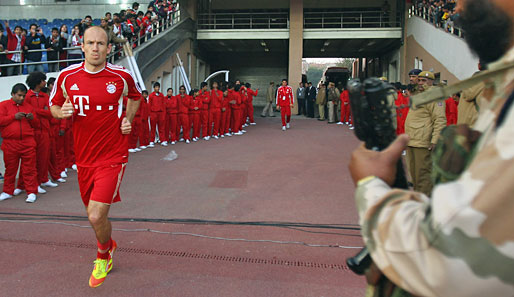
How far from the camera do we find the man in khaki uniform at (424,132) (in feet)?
19.2

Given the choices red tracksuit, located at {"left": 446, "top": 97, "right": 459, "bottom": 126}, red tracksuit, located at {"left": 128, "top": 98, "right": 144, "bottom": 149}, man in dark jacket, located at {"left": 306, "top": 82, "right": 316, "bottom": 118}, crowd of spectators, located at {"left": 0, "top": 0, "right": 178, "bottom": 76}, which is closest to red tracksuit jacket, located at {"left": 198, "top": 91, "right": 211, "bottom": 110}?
red tracksuit, located at {"left": 128, "top": 98, "right": 144, "bottom": 149}

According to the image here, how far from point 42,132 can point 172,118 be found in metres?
6.30

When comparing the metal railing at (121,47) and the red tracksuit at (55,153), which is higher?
the metal railing at (121,47)

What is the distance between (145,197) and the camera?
22.2 feet

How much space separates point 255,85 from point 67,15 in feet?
45.2

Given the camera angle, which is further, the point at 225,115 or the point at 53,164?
the point at 225,115

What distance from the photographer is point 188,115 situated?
558 inches

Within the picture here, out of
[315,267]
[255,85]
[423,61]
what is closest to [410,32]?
[423,61]

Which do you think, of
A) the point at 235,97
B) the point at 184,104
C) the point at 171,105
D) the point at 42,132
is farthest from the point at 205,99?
the point at 42,132

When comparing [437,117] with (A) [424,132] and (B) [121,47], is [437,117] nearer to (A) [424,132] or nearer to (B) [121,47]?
(A) [424,132]

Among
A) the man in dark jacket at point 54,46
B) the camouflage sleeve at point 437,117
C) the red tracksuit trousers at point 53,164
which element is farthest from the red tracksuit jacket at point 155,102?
the camouflage sleeve at point 437,117

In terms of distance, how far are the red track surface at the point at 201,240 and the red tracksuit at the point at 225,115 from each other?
6241mm

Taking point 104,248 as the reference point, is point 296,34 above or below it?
above

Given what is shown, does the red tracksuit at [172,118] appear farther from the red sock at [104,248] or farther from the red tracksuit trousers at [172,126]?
the red sock at [104,248]
